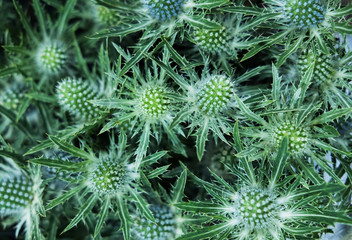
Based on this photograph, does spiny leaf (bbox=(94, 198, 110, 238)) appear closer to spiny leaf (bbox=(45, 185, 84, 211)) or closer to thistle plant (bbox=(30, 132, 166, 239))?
thistle plant (bbox=(30, 132, 166, 239))

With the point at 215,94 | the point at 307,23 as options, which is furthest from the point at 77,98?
the point at 307,23

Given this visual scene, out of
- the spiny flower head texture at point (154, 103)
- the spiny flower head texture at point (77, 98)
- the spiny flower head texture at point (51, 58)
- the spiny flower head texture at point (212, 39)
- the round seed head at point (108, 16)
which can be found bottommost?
the spiny flower head texture at point (154, 103)

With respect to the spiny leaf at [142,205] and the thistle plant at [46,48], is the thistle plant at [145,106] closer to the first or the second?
the spiny leaf at [142,205]

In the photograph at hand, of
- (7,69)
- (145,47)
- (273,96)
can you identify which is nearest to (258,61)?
(273,96)

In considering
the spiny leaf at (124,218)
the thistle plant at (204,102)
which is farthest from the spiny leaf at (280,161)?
the spiny leaf at (124,218)

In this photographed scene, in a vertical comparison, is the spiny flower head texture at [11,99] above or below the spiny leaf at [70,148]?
above

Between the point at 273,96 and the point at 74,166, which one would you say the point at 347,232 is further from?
the point at 74,166

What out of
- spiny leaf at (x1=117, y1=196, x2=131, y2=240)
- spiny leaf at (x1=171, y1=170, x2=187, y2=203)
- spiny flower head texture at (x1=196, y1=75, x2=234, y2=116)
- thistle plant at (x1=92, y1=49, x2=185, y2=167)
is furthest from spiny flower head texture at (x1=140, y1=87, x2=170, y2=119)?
spiny leaf at (x1=117, y1=196, x2=131, y2=240)
